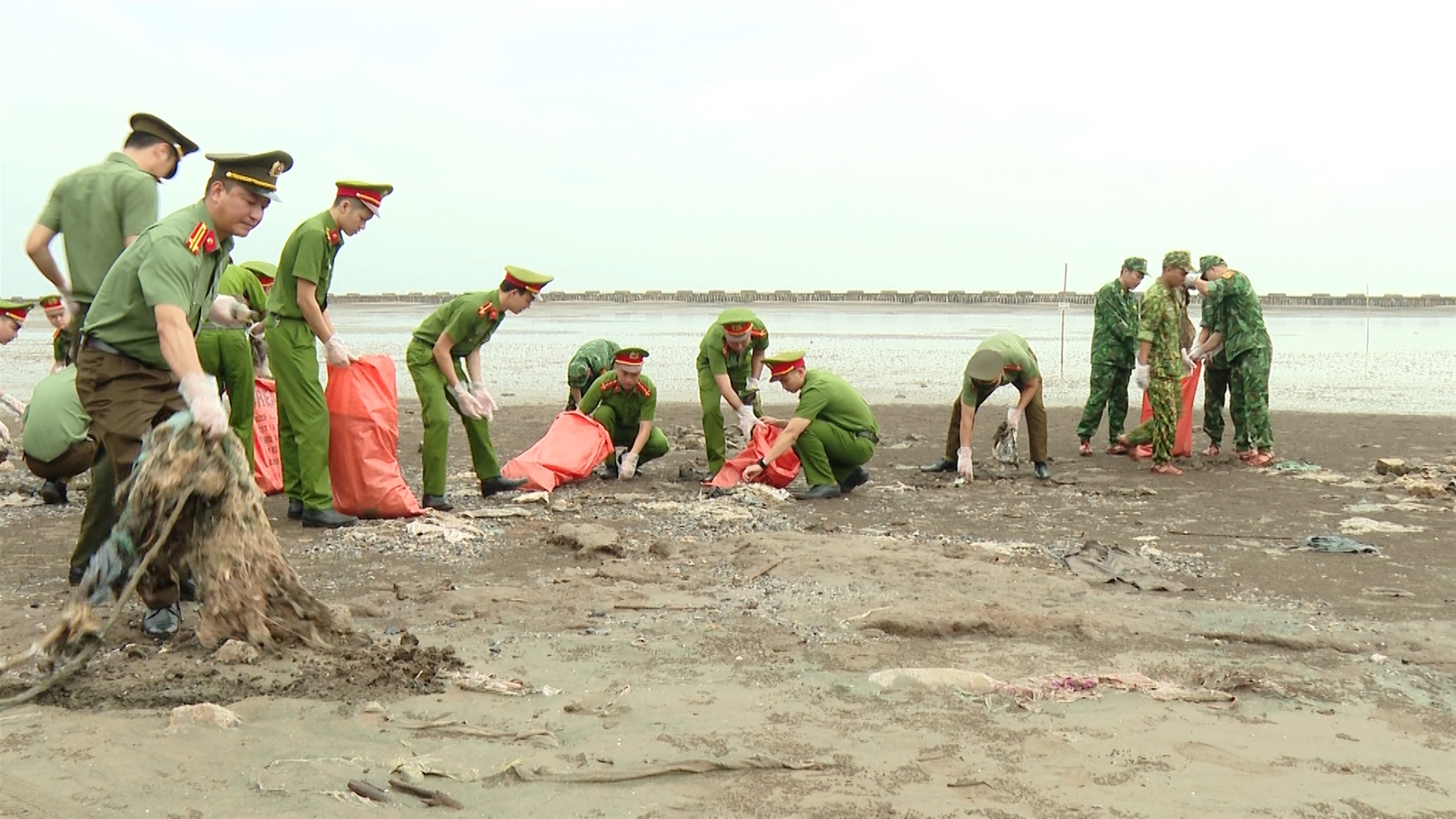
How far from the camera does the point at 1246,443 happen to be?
10.4 metres

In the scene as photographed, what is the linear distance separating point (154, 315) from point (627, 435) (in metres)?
5.35

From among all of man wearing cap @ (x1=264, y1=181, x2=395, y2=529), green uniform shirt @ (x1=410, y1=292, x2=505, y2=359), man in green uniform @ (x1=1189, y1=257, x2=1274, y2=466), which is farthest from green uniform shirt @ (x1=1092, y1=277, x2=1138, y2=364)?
man wearing cap @ (x1=264, y1=181, x2=395, y2=529)

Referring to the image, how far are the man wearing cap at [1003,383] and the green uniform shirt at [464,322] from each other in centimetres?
336

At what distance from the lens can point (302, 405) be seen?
276 inches

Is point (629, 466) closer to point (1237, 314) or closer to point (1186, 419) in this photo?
point (1186, 419)

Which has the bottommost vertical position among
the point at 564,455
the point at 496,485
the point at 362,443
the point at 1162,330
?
Result: the point at 496,485

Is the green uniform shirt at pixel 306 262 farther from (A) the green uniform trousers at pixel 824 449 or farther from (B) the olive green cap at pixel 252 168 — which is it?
(A) the green uniform trousers at pixel 824 449

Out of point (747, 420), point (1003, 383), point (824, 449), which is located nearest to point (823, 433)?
point (824, 449)

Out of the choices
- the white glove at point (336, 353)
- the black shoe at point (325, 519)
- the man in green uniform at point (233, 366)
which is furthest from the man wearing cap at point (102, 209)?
the black shoe at point (325, 519)

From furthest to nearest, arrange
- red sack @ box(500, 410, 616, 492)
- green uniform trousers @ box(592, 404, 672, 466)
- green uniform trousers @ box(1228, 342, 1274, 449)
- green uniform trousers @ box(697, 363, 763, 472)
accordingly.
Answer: green uniform trousers @ box(1228, 342, 1274, 449), green uniform trousers @ box(592, 404, 672, 466), green uniform trousers @ box(697, 363, 763, 472), red sack @ box(500, 410, 616, 492)

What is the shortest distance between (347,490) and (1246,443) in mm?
7040

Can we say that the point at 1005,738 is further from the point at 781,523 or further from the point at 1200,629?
the point at 781,523

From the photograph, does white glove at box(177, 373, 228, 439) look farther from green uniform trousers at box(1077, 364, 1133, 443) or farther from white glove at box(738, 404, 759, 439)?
green uniform trousers at box(1077, 364, 1133, 443)

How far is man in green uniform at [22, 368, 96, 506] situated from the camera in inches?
291
